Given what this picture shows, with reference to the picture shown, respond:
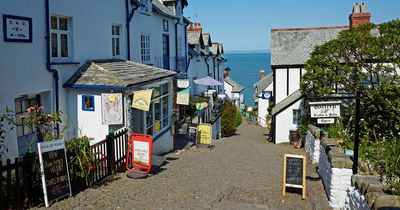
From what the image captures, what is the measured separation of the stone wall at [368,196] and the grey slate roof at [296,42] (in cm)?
1519

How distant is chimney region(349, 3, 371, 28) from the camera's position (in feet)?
68.9

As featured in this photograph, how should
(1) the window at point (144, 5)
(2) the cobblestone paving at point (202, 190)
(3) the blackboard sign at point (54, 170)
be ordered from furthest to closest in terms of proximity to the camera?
(1) the window at point (144, 5)
(2) the cobblestone paving at point (202, 190)
(3) the blackboard sign at point (54, 170)

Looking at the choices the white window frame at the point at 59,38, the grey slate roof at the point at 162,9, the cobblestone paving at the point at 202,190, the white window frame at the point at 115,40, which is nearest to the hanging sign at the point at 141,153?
the cobblestone paving at the point at 202,190

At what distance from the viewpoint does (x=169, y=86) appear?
16.0m

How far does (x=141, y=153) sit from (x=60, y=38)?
Result: 4.72 metres

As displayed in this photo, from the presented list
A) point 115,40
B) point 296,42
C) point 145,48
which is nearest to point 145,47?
point 145,48

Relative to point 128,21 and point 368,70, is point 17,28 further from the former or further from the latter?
point 368,70

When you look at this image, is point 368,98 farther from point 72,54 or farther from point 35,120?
point 35,120

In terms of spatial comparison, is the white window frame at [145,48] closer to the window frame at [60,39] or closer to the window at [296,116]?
the window frame at [60,39]

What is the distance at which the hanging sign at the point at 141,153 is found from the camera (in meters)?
10.4

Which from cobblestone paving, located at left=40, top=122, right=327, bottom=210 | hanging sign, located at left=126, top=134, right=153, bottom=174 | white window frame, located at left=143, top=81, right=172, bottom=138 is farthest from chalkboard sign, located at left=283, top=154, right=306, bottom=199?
white window frame, located at left=143, top=81, right=172, bottom=138

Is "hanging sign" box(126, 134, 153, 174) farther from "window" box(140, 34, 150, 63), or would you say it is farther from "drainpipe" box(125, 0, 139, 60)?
"window" box(140, 34, 150, 63)

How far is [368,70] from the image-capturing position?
15688 mm

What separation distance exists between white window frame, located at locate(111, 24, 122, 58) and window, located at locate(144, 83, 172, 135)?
2482 millimetres
